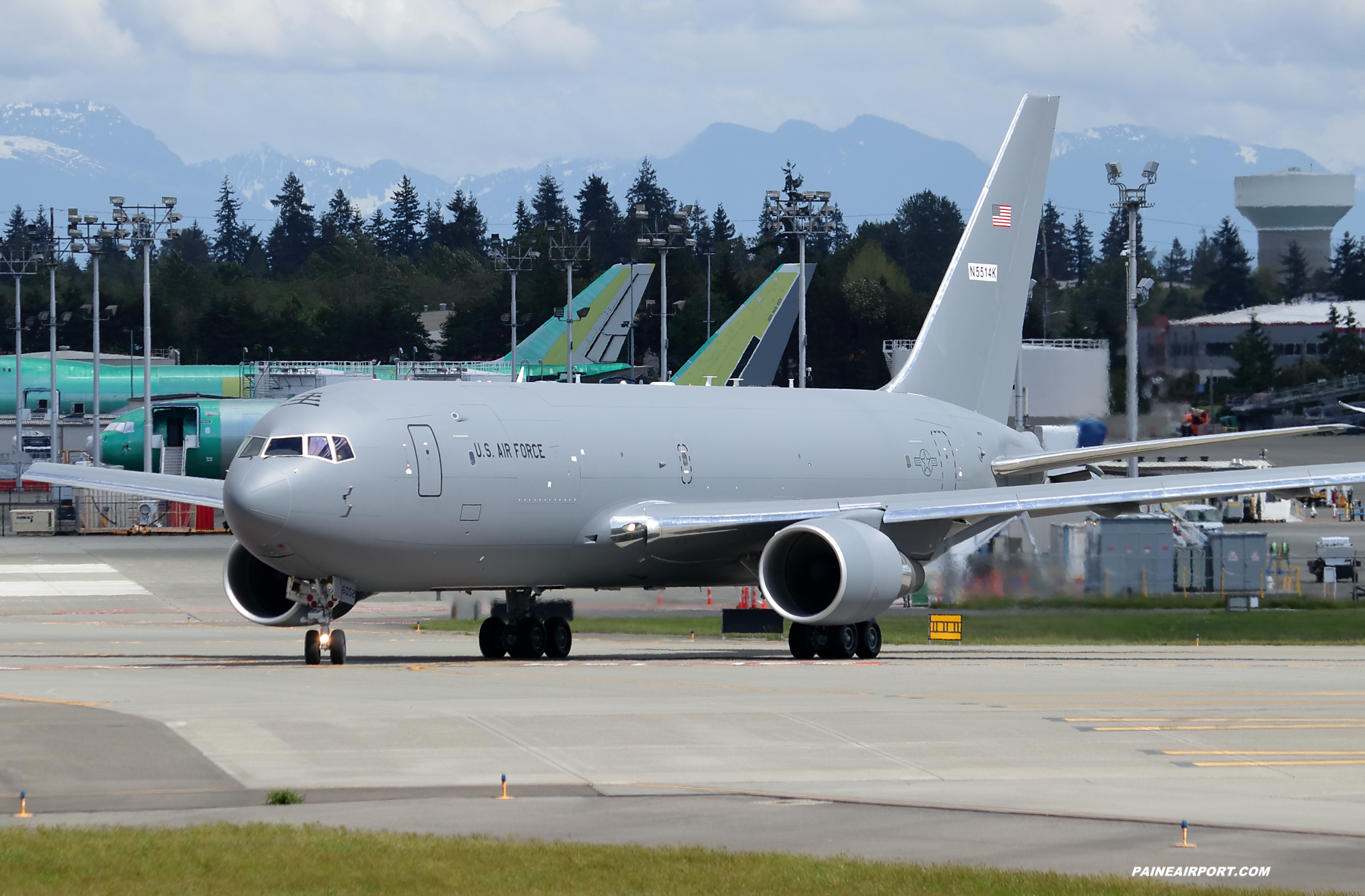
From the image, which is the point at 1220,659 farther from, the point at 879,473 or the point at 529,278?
the point at 529,278

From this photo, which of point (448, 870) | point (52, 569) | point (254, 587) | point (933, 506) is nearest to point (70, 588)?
point (52, 569)

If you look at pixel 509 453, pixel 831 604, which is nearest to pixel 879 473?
pixel 831 604

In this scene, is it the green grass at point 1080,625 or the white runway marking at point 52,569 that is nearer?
the green grass at point 1080,625

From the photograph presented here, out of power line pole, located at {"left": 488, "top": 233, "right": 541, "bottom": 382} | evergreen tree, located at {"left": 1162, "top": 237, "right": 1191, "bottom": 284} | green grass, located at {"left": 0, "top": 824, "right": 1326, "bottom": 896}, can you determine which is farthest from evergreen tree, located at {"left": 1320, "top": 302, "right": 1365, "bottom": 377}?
green grass, located at {"left": 0, "top": 824, "right": 1326, "bottom": 896}

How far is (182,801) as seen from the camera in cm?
1465

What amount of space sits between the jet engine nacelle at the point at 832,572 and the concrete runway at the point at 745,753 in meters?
1.13

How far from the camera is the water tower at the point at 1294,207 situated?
7003 inches

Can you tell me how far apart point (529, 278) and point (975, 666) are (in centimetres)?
11997

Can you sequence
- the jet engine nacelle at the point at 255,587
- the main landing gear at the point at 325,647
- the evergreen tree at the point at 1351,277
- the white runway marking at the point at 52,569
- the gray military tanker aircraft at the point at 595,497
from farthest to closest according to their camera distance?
the evergreen tree at the point at 1351,277 → the white runway marking at the point at 52,569 → the jet engine nacelle at the point at 255,587 → the main landing gear at the point at 325,647 → the gray military tanker aircraft at the point at 595,497

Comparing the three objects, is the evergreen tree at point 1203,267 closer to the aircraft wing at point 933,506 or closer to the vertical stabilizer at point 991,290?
the vertical stabilizer at point 991,290

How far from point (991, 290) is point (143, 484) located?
62.9 feet

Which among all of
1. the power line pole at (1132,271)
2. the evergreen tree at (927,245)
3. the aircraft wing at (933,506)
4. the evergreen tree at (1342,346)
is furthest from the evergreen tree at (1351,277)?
the aircraft wing at (933,506)

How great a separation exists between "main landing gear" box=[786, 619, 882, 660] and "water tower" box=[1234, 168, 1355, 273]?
15521 centimetres

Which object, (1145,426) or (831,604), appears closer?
(831,604)
